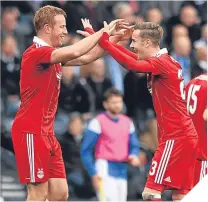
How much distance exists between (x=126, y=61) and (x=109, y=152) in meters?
4.62

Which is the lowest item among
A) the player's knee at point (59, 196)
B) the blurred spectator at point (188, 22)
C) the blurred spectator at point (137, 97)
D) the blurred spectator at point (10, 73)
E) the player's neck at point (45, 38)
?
the player's knee at point (59, 196)

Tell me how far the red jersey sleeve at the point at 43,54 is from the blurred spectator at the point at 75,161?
18.6 feet

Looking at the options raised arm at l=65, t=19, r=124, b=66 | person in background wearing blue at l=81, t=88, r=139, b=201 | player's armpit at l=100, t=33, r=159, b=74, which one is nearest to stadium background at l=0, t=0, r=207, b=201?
person in background wearing blue at l=81, t=88, r=139, b=201

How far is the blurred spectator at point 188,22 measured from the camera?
19.4m

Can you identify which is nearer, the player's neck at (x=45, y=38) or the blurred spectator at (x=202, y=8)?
the player's neck at (x=45, y=38)

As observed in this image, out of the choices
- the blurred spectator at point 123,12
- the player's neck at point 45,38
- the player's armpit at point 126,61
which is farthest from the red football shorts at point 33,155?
the blurred spectator at point 123,12

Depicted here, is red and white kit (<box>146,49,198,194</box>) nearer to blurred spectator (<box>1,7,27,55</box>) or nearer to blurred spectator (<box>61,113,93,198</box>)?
blurred spectator (<box>61,113,93,198</box>)

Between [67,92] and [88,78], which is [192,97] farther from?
[88,78]

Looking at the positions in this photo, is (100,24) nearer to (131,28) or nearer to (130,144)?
(130,144)

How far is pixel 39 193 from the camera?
11.7 meters

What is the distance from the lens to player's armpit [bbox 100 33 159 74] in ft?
38.6

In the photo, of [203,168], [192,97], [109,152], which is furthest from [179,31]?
[203,168]

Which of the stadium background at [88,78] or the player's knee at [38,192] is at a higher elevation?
the stadium background at [88,78]

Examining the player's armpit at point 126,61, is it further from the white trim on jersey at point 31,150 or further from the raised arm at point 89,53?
the white trim on jersey at point 31,150
